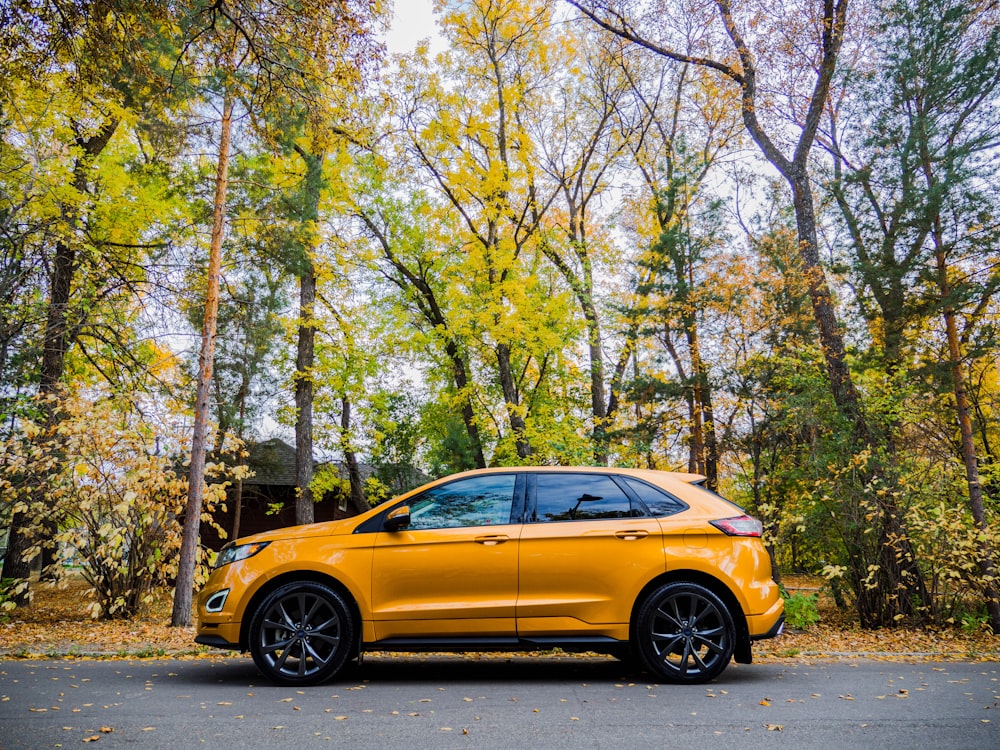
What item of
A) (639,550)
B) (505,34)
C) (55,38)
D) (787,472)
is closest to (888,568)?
(787,472)

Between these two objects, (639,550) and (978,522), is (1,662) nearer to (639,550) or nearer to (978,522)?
(639,550)

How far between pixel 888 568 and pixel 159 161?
598 inches

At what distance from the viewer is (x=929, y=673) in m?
6.43

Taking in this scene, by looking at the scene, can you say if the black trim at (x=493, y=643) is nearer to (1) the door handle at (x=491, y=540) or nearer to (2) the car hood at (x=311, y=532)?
(1) the door handle at (x=491, y=540)

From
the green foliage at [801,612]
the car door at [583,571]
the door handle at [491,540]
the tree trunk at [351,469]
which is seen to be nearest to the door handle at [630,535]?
the car door at [583,571]

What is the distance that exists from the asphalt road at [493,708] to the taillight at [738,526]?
1.18m

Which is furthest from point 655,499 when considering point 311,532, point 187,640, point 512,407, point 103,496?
point 512,407

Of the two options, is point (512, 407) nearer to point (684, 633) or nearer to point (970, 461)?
point (970, 461)

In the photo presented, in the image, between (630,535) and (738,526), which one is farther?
(738,526)

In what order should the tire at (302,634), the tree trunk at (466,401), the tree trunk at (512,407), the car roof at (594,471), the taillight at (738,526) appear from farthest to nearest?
1. the tree trunk at (466,401)
2. the tree trunk at (512,407)
3. the car roof at (594,471)
4. the taillight at (738,526)
5. the tire at (302,634)

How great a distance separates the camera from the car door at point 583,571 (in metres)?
5.57

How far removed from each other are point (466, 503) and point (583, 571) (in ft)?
3.65

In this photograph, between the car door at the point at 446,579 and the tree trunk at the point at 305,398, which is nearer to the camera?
the car door at the point at 446,579

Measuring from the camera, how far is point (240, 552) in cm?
585
